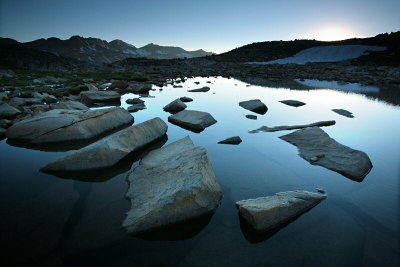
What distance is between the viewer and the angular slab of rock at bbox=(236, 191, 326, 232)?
290 centimetres

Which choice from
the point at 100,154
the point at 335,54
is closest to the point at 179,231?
the point at 100,154

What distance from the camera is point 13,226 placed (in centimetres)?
291

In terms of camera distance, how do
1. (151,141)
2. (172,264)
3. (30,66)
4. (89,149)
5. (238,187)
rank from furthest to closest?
1. (30,66)
2. (151,141)
3. (89,149)
4. (238,187)
5. (172,264)

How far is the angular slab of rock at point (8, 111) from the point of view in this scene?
6.97m

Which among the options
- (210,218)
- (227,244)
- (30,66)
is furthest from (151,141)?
(30,66)

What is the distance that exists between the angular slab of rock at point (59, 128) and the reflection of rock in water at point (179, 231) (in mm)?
3719

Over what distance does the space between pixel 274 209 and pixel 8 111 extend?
7.92 m

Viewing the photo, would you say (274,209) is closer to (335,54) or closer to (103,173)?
(103,173)

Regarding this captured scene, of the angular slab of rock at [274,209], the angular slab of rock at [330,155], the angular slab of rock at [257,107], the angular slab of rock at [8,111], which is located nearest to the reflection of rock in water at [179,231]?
the angular slab of rock at [274,209]

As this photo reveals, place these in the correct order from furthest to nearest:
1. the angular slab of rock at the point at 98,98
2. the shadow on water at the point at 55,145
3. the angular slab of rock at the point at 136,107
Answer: the angular slab of rock at the point at 98,98
the angular slab of rock at the point at 136,107
the shadow on water at the point at 55,145

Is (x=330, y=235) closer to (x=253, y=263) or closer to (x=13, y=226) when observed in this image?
(x=253, y=263)

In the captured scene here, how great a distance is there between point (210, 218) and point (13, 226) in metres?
2.36

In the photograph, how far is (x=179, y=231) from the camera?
286 cm

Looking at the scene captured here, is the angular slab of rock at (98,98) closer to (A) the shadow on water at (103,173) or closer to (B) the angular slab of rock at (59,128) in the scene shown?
(B) the angular slab of rock at (59,128)
